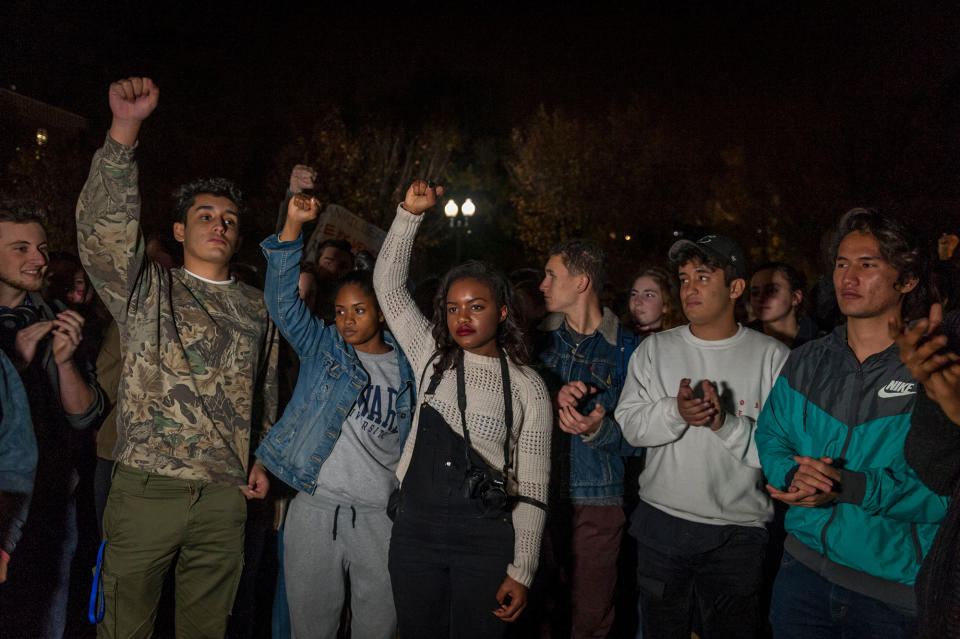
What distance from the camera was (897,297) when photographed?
296cm

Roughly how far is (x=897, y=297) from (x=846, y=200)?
19.2 meters

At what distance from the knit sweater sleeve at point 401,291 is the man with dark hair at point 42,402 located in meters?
1.72

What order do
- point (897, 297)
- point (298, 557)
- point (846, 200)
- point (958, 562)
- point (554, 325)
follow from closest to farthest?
point (958, 562)
point (897, 297)
point (298, 557)
point (554, 325)
point (846, 200)

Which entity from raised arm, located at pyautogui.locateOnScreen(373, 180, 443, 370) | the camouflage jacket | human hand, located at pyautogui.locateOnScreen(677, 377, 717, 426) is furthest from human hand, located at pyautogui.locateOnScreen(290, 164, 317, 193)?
human hand, located at pyautogui.locateOnScreen(677, 377, 717, 426)

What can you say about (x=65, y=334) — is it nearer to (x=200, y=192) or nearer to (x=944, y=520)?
(x=200, y=192)

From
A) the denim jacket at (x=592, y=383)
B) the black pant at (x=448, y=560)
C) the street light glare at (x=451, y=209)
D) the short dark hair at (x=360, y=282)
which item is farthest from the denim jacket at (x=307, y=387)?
the street light glare at (x=451, y=209)

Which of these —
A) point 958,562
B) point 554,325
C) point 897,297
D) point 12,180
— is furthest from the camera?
point 12,180

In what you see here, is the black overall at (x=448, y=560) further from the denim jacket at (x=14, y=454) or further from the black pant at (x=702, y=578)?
the denim jacket at (x=14, y=454)

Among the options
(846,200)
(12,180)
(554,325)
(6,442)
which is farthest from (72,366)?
(846,200)

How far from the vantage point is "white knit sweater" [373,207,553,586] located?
3203mm

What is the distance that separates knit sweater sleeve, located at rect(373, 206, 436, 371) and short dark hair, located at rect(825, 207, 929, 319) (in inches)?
83.1

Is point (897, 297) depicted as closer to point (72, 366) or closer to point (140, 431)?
point (140, 431)

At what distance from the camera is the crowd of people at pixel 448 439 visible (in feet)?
9.37

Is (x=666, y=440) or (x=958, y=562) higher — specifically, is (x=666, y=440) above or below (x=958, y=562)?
above
